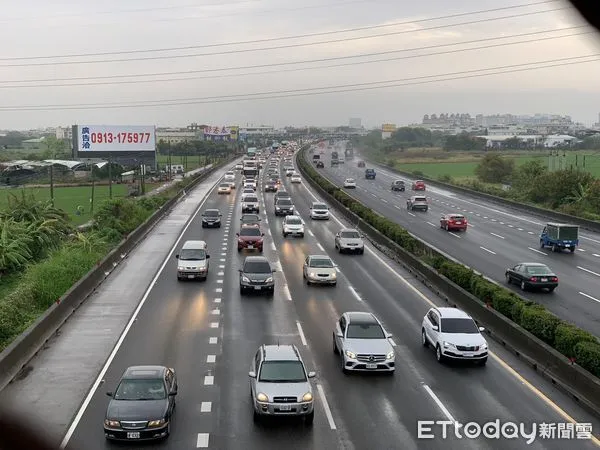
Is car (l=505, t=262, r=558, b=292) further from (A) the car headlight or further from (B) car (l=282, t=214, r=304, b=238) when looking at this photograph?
(A) the car headlight

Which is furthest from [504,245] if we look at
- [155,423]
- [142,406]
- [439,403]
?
[155,423]

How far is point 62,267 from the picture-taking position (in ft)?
109

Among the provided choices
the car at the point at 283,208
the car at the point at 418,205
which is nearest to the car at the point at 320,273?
the car at the point at 283,208

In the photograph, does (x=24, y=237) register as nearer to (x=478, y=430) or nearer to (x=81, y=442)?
(x=81, y=442)

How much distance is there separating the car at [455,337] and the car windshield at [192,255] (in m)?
14.5

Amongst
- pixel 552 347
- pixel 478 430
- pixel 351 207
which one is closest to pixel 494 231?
pixel 351 207

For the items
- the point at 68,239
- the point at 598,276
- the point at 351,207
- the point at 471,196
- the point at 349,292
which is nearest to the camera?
the point at 349,292

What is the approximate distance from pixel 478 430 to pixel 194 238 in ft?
115

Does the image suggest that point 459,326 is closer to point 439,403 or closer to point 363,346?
point 363,346

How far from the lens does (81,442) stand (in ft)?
46.8

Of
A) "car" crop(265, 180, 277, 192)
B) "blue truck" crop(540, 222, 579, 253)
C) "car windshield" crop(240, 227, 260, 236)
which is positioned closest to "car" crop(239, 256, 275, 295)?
"car windshield" crop(240, 227, 260, 236)

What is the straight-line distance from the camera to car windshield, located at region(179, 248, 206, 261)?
1309 inches

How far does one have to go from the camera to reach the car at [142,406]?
1412 cm

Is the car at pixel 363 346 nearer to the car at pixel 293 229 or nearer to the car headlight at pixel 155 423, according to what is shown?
the car headlight at pixel 155 423
